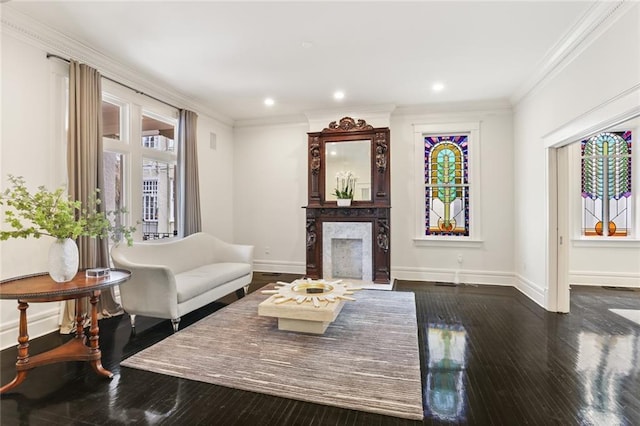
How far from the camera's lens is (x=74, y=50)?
3.49 metres

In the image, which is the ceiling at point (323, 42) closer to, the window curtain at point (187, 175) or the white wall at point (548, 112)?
the white wall at point (548, 112)

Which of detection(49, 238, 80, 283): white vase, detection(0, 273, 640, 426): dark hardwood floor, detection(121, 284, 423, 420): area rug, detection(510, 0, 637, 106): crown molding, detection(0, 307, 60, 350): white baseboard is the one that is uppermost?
detection(510, 0, 637, 106): crown molding

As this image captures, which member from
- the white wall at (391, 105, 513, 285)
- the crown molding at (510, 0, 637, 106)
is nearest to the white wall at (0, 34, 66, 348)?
the white wall at (391, 105, 513, 285)

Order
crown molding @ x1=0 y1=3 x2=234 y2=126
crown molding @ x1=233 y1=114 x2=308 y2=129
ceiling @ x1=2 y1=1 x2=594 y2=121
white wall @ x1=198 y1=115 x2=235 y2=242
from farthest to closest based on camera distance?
1. crown molding @ x1=233 y1=114 x2=308 y2=129
2. white wall @ x1=198 y1=115 x2=235 y2=242
3. crown molding @ x1=0 y1=3 x2=234 y2=126
4. ceiling @ x1=2 y1=1 x2=594 y2=121

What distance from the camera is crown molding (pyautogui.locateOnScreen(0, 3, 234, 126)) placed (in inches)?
118

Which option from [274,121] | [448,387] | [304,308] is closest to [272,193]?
[274,121]

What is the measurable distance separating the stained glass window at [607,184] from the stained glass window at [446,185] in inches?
76.2

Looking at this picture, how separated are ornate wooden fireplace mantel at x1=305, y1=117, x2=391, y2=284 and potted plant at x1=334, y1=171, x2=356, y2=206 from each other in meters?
0.09

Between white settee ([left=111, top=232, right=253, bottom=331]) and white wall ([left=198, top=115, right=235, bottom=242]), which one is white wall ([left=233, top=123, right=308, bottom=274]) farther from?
white settee ([left=111, top=232, right=253, bottom=331])

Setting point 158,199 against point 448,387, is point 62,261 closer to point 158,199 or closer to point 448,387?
point 158,199

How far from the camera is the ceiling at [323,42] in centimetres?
289

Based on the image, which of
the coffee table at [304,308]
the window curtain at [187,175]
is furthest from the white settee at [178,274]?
the coffee table at [304,308]

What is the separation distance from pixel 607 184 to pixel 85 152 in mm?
7482

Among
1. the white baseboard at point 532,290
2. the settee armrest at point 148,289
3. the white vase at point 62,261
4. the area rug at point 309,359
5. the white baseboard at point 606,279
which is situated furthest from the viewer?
the white baseboard at point 606,279
